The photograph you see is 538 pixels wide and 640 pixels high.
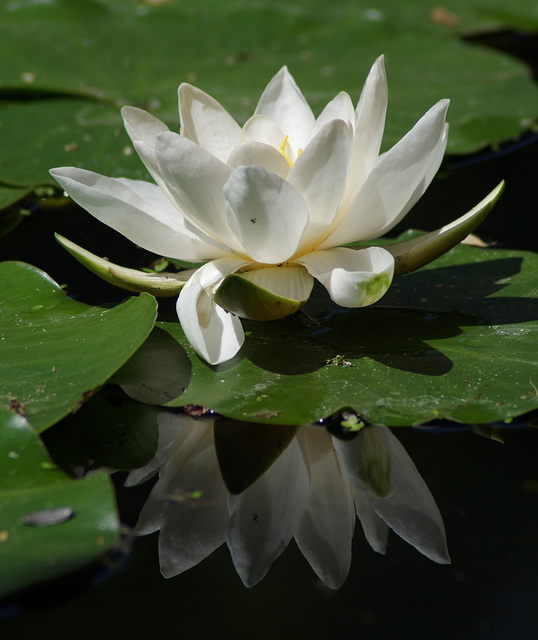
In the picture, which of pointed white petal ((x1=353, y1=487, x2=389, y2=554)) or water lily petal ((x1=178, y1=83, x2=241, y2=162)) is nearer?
pointed white petal ((x1=353, y1=487, x2=389, y2=554))

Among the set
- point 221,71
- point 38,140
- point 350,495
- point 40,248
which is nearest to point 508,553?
point 350,495

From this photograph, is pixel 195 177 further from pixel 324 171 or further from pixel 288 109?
pixel 288 109

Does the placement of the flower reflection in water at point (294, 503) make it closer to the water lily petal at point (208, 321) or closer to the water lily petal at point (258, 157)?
the water lily petal at point (208, 321)

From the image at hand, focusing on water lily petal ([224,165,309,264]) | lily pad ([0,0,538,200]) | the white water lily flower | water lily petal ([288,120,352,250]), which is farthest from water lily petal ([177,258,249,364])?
lily pad ([0,0,538,200])

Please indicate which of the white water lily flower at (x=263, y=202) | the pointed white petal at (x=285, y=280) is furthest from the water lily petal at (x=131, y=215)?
the pointed white petal at (x=285, y=280)

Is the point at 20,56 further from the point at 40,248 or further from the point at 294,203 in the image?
the point at 294,203

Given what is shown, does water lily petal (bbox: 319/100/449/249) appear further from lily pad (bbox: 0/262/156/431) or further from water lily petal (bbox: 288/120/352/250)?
lily pad (bbox: 0/262/156/431)
